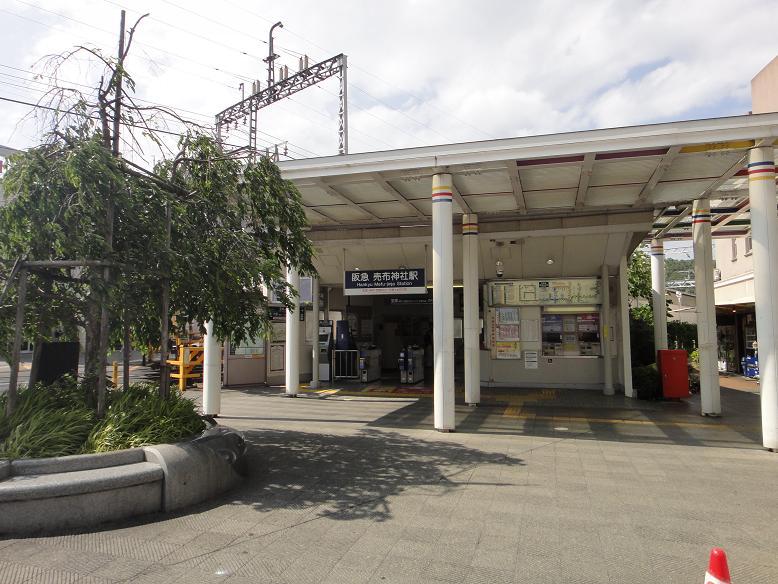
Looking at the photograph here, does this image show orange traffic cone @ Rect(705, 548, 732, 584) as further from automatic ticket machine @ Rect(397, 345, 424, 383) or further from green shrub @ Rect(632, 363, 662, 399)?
automatic ticket machine @ Rect(397, 345, 424, 383)

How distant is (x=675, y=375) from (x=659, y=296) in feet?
11.5

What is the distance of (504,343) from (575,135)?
7789mm

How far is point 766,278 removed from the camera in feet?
23.9

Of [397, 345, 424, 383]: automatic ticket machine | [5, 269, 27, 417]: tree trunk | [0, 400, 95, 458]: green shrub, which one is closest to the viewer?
[0, 400, 95, 458]: green shrub

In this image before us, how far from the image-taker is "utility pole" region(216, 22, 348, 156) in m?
18.6

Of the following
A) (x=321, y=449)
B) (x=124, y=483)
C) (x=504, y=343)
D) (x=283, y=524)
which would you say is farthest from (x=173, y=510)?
(x=504, y=343)

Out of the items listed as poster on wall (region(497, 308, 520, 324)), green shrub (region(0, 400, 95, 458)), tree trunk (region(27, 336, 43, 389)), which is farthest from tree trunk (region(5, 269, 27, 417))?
poster on wall (region(497, 308, 520, 324))

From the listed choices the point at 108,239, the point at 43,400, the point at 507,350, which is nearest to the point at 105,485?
the point at 43,400

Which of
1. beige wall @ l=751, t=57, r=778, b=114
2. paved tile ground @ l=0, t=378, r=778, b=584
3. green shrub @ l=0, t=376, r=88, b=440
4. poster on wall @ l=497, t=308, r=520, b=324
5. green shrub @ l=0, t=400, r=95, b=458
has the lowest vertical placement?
paved tile ground @ l=0, t=378, r=778, b=584

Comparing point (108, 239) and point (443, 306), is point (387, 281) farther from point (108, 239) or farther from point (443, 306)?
point (108, 239)

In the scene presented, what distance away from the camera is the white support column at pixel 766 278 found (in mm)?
7160

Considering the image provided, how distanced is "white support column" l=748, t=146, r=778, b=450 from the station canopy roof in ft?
1.53

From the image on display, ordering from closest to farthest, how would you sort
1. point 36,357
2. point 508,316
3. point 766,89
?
point 36,357
point 508,316
point 766,89

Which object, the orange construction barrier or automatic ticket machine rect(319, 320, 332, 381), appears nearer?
the orange construction barrier
